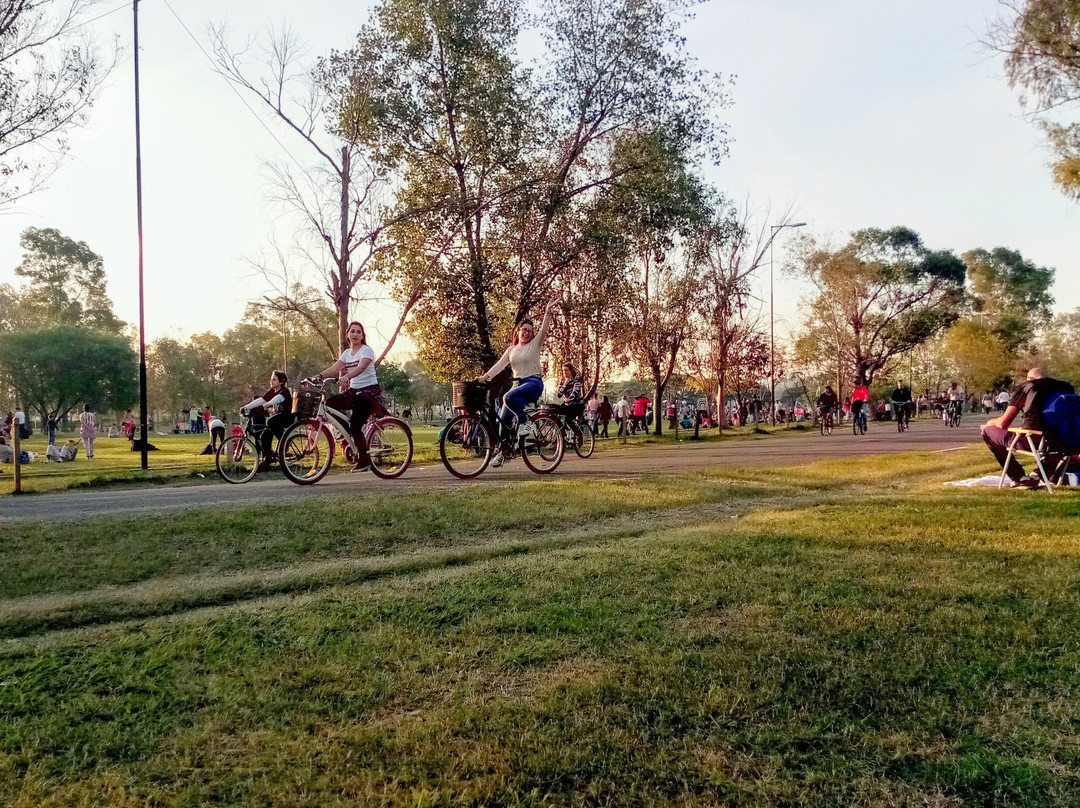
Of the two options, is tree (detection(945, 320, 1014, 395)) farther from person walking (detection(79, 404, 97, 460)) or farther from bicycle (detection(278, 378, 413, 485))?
bicycle (detection(278, 378, 413, 485))

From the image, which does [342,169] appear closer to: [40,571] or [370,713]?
[40,571]

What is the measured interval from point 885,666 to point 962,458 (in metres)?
11.7

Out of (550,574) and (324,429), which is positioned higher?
(324,429)

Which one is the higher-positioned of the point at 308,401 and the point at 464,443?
the point at 308,401

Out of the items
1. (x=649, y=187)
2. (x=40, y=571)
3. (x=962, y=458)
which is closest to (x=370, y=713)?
(x=40, y=571)

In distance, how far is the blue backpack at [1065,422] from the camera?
8312 millimetres

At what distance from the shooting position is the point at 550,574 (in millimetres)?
4832

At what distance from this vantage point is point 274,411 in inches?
490

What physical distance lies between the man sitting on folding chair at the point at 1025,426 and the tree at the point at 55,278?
6391 cm

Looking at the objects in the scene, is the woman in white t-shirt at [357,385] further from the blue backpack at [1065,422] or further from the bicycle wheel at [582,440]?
the blue backpack at [1065,422]

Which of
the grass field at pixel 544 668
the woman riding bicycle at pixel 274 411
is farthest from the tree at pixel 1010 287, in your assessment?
the grass field at pixel 544 668

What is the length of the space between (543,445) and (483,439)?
98 cm

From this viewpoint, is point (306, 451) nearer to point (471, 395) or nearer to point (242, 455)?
point (471, 395)

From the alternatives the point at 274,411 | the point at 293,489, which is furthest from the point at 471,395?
the point at 274,411
